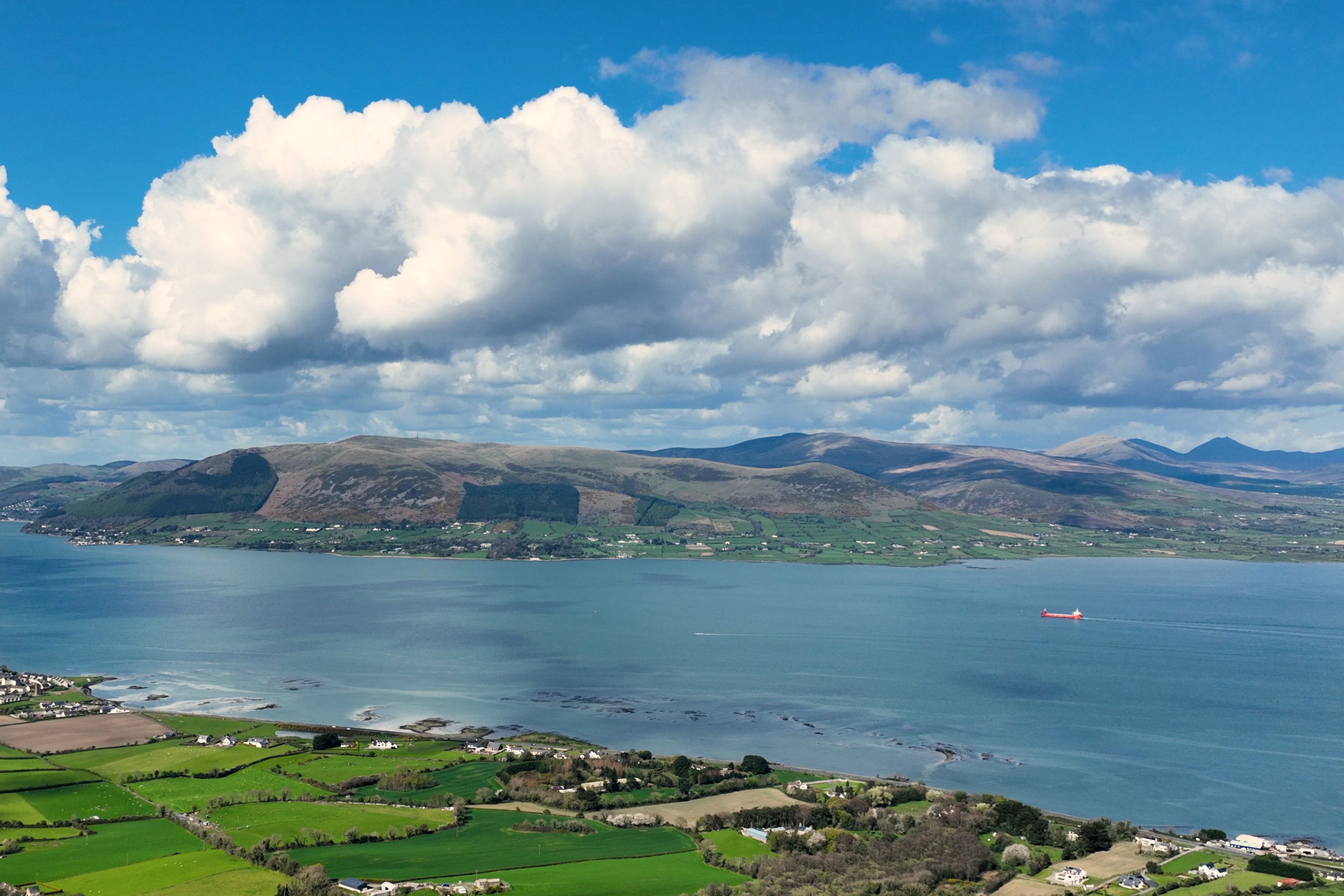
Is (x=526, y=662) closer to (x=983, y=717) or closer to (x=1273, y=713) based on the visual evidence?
(x=983, y=717)

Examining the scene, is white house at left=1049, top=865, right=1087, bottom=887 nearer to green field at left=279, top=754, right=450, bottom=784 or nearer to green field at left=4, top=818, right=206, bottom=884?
green field at left=279, top=754, right=450, bottom=784

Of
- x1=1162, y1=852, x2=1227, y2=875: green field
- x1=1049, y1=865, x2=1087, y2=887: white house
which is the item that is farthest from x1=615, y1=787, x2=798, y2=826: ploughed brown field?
x1=1162, y1=852, x2=1227, y2=875: green field

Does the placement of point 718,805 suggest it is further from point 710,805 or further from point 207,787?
point 207,787

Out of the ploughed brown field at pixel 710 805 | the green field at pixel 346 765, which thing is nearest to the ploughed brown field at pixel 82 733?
the green field at pixel 346 765

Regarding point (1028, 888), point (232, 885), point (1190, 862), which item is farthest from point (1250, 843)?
point (232, 885)

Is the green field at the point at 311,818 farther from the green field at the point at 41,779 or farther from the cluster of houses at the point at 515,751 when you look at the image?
the green field at the point at 41,779

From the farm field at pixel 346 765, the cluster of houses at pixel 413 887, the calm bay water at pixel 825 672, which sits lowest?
the calm bay water at pixel 825 672
